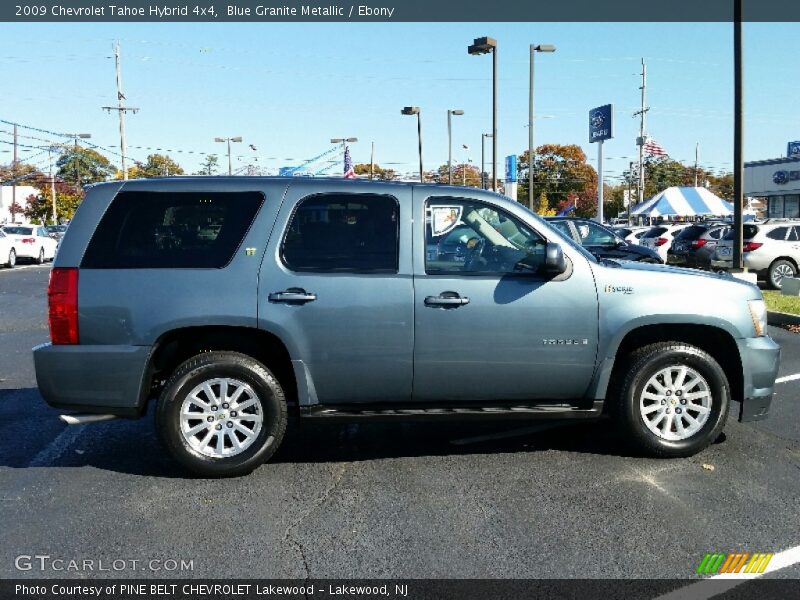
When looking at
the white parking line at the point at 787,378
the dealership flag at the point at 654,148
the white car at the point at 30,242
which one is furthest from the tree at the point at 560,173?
the white parking line at the point at 787,378

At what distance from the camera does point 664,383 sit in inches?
207

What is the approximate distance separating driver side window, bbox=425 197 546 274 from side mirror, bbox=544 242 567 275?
13cm

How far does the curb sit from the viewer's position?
37.9 ft

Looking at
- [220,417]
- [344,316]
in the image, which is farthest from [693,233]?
[220,417]

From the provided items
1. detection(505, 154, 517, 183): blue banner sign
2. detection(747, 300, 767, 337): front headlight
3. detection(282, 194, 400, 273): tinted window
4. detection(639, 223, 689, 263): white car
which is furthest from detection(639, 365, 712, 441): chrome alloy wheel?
detection(505, 154, 517, 183): blue banner sign

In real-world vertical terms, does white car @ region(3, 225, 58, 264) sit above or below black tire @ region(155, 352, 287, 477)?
above

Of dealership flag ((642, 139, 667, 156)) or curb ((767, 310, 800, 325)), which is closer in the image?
curb ((767, 310, 800, 325))

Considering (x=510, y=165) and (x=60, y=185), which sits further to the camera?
(x=60, y=185)

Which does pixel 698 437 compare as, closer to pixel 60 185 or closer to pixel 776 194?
pixel 776 194

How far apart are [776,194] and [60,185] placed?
8193cm

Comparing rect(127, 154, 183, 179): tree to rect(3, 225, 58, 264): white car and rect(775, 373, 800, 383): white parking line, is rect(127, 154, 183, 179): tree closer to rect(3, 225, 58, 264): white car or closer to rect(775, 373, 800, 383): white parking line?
rect(3, 225, 58, 264): white car
